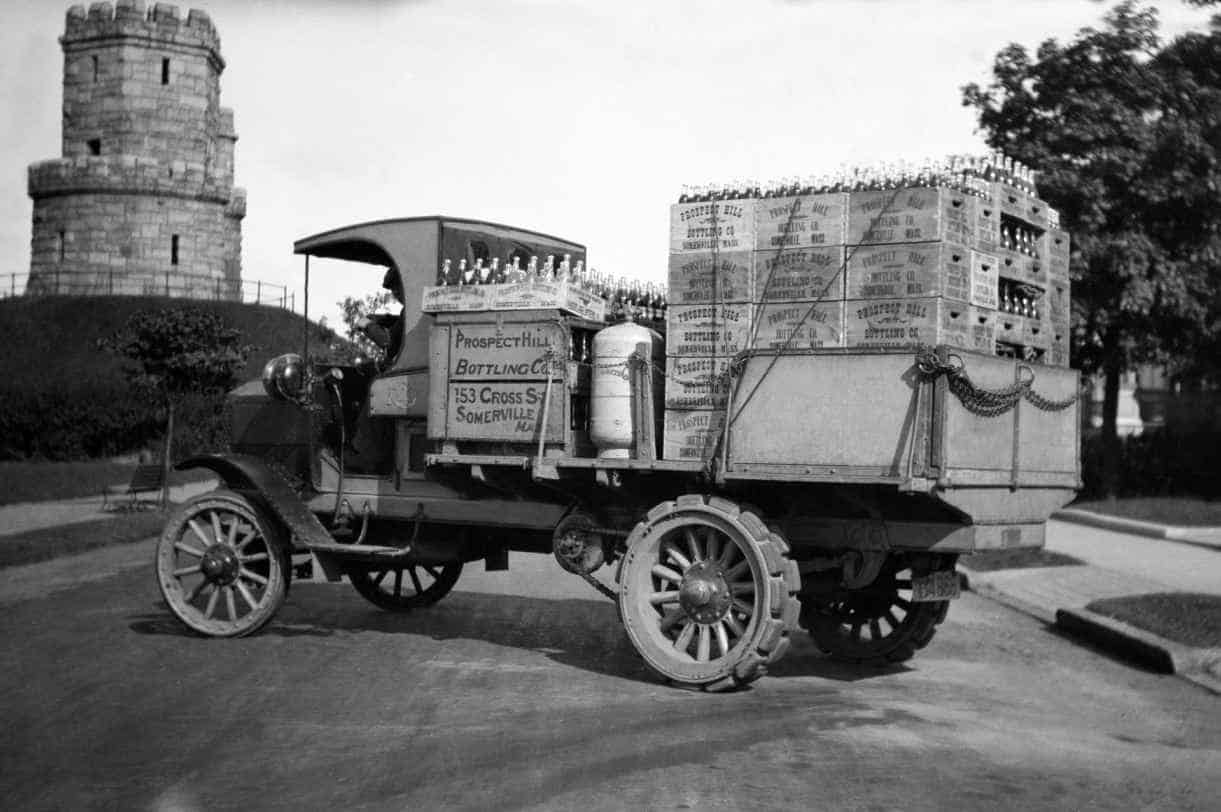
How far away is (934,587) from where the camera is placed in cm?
828

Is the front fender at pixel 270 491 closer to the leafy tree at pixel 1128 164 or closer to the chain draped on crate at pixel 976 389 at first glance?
the chain draped on crate at pixel 976 389

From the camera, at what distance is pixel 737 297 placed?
8203mm

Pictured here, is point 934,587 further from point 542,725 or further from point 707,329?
point 542,725

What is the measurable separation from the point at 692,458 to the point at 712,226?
138 cm

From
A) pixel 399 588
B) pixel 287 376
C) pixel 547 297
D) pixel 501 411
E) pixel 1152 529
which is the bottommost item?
pixel 399 588

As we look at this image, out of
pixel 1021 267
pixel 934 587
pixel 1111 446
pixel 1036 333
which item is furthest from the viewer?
pixel 1111 446

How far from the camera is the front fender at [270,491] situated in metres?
9.70

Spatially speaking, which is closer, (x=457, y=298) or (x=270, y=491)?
(x=457, y=298)

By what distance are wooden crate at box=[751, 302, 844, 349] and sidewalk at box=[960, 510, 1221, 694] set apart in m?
3.48

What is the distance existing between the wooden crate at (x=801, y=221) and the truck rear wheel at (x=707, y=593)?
155 cm

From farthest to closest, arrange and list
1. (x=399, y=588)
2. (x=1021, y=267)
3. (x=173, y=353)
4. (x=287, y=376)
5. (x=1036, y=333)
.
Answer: (x=173, y=353)
(x=399, y=588)
(x=287, y=376)
(x=1036, y=333)
(x=1021, y=267)

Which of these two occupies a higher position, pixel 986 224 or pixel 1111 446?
pixel 986 224

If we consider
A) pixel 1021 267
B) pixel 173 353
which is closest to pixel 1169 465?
pixel 173 353

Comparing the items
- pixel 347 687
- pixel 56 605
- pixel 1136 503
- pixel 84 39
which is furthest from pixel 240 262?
pixel 347 687
